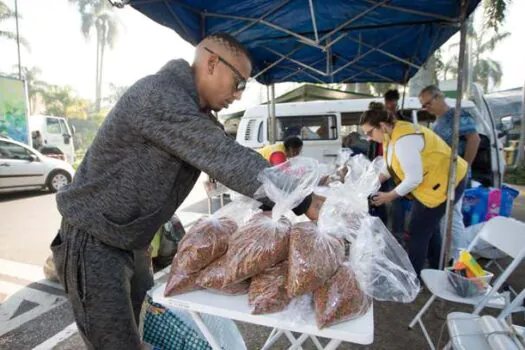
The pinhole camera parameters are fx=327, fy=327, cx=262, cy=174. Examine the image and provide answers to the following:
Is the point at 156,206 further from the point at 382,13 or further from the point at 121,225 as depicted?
the point at 382,13

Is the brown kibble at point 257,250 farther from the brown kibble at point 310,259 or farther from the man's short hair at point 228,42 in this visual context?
the man's short hair at point 228,42

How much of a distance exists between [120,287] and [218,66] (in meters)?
0.88

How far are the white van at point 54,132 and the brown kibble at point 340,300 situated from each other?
14.3m

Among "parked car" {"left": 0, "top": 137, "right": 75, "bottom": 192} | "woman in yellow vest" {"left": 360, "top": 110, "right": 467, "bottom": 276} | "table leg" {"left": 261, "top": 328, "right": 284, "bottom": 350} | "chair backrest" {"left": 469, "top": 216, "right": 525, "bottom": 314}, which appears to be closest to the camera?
"table leg" {"left": 261, "top": 328, "right": 284, "bottom": 350}

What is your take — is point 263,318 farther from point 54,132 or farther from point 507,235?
point 54,132

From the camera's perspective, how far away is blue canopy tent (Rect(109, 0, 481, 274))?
2613 mm

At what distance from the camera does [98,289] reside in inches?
45.8

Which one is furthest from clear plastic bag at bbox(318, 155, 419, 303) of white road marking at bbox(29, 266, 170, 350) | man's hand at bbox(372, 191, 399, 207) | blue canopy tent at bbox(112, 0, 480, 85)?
white road marking at bbox(29, 266, 170, 350)

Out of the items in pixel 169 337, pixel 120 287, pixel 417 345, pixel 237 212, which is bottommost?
pixel 417 345

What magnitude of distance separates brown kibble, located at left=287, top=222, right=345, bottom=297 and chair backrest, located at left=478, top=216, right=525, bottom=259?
1.54 meters

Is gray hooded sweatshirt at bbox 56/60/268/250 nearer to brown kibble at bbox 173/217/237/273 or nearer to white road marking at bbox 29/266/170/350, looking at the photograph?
brown kibble at bbox 173/217/237/273

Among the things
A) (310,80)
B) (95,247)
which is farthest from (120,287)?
(310,80)

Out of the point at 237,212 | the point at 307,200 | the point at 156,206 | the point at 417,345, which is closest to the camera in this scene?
the point at 307,200

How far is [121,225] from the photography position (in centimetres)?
112
